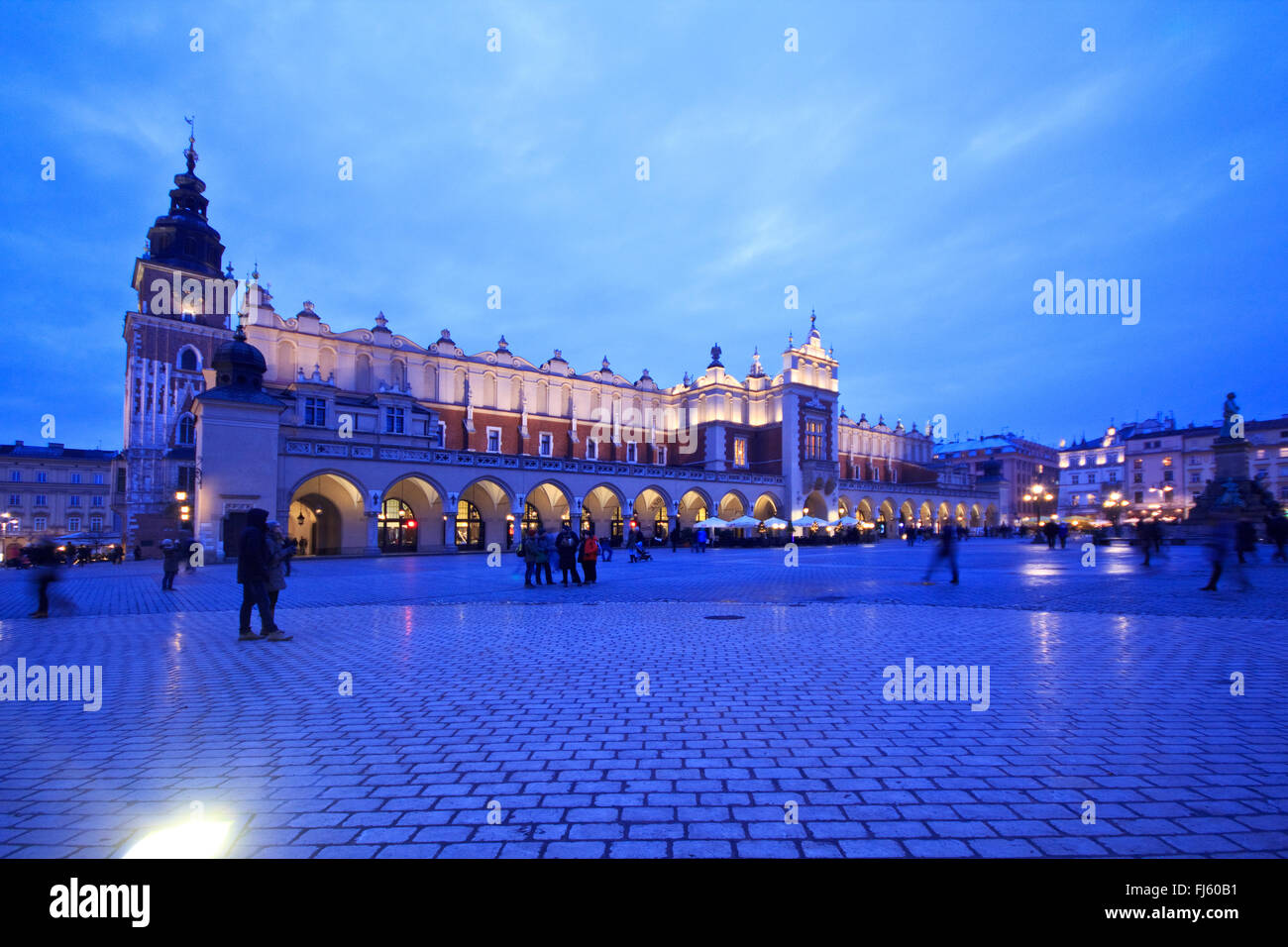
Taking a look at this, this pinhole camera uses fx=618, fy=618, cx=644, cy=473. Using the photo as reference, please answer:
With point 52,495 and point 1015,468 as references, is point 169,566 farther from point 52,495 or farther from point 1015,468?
point 1015,468

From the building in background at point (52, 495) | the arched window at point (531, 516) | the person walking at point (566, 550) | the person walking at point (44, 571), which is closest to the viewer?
the person walking at point (44, 571)

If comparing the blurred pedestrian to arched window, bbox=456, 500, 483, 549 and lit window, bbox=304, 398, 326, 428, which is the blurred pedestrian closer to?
arched window, bbox=456, 500, 483, 549

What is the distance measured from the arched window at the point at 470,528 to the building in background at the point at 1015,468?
69.9 meters

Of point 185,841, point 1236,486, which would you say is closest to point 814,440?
point 1236,486

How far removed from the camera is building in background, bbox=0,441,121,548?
216 feet

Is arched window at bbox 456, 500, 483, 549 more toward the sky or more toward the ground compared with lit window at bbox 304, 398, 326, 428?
more toward the ground

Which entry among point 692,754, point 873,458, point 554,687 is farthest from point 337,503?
point 873,458

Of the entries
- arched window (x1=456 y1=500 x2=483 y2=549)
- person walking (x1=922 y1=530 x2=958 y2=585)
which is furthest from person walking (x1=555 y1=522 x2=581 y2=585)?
arched window (x1=456 y1=500 x2=483 y2=549)

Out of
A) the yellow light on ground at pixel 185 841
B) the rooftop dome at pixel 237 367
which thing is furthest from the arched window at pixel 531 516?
the yellow light on ground at pixel 185 841

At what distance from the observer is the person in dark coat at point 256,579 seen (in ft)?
28.2

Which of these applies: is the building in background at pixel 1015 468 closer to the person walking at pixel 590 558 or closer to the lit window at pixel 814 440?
the lit window at pixel 814 440

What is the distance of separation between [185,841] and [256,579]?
21.9ft

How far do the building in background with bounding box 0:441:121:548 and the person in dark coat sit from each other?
74946 millimetres
